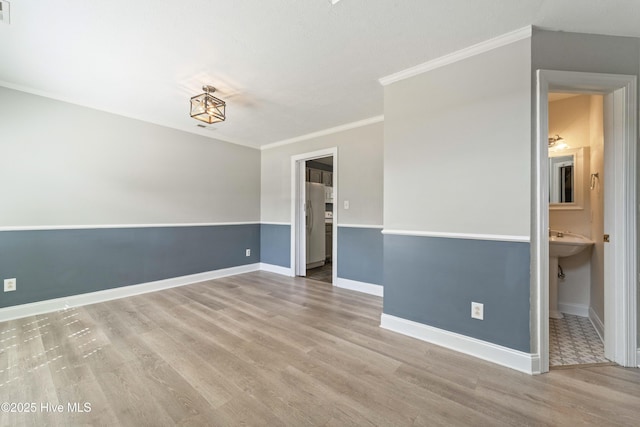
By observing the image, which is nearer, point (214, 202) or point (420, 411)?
point (420, 411)

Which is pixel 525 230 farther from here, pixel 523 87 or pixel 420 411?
pixel 420 411

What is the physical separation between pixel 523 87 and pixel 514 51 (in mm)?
281

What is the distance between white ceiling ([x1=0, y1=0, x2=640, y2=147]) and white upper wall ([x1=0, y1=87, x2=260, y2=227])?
0.29 meters

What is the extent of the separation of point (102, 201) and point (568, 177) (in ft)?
17.8

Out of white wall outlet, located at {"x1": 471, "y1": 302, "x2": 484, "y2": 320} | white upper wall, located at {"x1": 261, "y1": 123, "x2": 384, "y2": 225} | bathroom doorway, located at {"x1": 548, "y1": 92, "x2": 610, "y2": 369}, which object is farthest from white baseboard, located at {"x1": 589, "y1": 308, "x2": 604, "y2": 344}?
white upper wall, located at {"x1": 261, "y1": 123, "x2": 384, "y2": 225}

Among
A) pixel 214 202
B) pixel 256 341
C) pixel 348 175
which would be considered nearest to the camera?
pixel 256 341

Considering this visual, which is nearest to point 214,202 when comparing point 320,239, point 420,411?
point 320,239

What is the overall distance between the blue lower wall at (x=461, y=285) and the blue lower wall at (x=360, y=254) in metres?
0.97

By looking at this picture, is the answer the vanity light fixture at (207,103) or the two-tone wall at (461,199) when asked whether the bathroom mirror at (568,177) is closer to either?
the two-tone wall at (461,199)

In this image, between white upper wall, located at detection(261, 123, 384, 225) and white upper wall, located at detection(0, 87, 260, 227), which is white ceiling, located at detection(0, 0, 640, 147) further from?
white upper wall, located at detection(261, 123, 384, 225)

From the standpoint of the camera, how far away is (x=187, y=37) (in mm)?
1836

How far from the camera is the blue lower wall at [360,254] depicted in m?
3.37

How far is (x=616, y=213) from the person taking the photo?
1790 mm

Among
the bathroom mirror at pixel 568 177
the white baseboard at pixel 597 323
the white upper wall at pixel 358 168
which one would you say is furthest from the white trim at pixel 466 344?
the bathroom mirror at pixel 568 177
